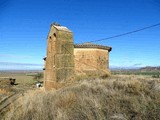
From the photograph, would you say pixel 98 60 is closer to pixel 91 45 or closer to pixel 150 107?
pixel 91 45

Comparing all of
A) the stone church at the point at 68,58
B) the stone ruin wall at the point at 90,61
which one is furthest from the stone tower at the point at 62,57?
the stone ruin wall at the point at 90,61

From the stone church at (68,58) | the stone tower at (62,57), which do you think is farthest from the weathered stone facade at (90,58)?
the stone tower at (62,57)

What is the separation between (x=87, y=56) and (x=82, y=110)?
1232cm

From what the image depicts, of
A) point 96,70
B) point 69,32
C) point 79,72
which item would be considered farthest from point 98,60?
point 69,32

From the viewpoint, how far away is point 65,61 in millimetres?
14008

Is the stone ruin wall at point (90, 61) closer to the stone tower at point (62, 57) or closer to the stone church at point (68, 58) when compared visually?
the stone church at point (68, 58)

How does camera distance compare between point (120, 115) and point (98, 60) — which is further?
point (98, 60)

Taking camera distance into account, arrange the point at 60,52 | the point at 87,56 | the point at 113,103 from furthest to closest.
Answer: the point at 87,56 < the point at 60,52 < the point at 113,103

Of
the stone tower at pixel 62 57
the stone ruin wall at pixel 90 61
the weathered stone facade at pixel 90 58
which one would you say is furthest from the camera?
the weathered stone facade at pixel 90 58

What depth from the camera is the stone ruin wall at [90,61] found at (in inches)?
667

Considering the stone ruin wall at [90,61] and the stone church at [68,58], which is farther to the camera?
the stone ruin wall at [90,61]

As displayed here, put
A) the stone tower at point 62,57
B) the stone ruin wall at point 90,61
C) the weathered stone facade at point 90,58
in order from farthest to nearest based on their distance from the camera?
1. the weathered stone facade at point 90,58
2. the stone ruin wall at point 90,61
3. the stone tower at point 62,57

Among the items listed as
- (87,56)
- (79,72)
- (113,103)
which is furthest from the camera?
(87,56)

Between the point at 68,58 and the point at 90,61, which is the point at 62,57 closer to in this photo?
the point at 68,58
